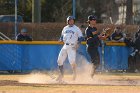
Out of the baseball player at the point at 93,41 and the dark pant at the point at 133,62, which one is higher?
the baseball player at the point at 93,41

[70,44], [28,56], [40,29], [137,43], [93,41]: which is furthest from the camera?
[40,29]

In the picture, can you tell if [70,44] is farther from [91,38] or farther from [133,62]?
[133,62]

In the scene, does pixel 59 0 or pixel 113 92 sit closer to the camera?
pixel 113 92

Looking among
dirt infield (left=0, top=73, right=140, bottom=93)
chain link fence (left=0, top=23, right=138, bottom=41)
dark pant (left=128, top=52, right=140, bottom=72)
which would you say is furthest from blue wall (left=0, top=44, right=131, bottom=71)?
chain link fence (left=0, top=23, right=138, bottom=41)

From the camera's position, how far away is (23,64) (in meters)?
22.5

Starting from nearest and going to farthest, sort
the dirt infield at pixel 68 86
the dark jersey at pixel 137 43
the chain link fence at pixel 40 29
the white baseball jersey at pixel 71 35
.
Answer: the dirt infield at pixel 68 86 → the white baseball jersey at pixel 71 35 → the dark jersey at pixel 137 43 → the chain link fence at pixel 40 29

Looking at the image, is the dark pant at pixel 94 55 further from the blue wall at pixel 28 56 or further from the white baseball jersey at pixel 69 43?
the blue wall at pixel 28 56

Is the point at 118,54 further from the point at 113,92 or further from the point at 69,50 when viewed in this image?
the point at 113,92

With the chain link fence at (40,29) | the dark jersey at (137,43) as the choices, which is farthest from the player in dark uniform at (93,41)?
the chain link fence at (40,29)

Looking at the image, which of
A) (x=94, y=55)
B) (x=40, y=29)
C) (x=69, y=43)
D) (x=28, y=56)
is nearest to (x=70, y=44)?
(x=69, y=43)

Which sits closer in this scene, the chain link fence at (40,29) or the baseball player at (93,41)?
the baseball player at (93,41)

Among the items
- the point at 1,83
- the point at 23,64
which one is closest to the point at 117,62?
the point at 23,64

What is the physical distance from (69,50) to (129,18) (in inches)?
838

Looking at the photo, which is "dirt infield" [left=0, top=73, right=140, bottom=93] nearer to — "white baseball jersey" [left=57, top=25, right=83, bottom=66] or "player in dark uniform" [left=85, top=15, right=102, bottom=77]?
"player in dark uniform" [left=85, top=15, right=102, bottom=77]
